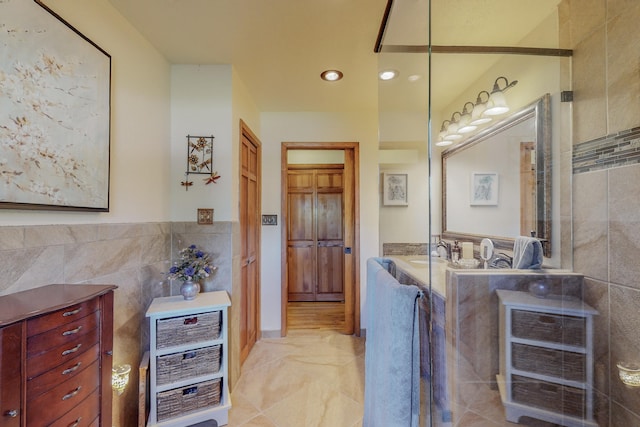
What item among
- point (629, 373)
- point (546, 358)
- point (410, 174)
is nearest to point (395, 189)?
point (410, 174)

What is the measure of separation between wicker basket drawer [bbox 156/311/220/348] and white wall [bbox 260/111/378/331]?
1.21 m

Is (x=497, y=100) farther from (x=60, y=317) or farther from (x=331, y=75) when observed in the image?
(x=60, y=317)

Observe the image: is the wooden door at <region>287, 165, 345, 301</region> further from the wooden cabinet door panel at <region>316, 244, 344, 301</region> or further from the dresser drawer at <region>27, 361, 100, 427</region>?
the dresser drawer at <region>27, 361, 100, 427</region>

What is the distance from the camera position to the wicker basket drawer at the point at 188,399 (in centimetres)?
157

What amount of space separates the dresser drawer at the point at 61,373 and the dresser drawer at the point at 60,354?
0.04 ft

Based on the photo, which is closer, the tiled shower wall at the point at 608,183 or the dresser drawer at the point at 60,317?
the dresser drawer at the point at 60,317

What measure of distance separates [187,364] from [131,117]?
149 centimetres

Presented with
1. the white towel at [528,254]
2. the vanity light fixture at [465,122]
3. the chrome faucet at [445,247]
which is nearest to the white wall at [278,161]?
the chrome faucet at [445,247]

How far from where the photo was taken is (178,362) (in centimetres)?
160

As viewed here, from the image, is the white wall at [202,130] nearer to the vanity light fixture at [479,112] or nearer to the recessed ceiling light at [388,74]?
the recessed ceiling light at [388,74]

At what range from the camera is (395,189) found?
237 centimetres

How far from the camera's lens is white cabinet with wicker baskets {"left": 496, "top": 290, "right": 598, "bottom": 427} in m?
1.07

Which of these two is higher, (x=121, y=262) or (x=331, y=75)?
(x=331, y=75)

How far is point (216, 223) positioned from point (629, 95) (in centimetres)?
215
